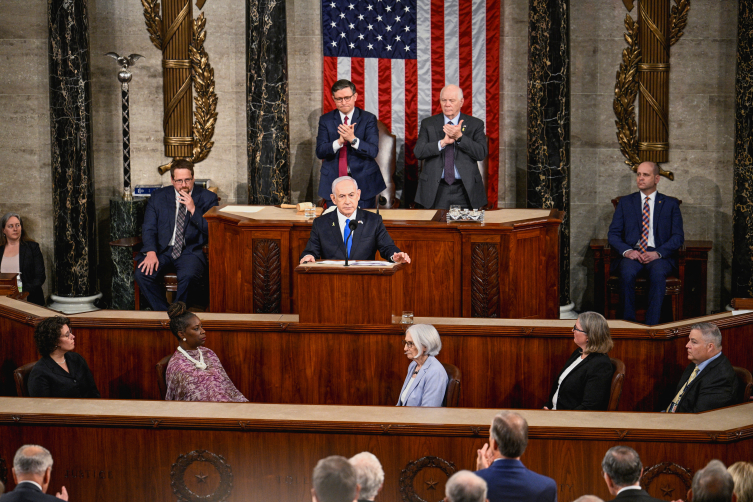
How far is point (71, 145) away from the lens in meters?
9.24

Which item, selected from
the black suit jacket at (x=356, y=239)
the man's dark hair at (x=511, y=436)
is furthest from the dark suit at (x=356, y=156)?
the man's dark hair at (x=511, y=436)

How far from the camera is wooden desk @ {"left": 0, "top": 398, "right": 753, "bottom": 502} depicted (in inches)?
170

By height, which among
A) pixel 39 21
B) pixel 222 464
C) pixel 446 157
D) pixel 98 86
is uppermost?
pixel 39 21

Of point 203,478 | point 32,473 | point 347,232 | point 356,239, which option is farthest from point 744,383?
point 32,473

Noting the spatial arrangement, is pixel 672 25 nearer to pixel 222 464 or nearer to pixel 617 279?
pixel 617 279

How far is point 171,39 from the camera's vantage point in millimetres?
9812

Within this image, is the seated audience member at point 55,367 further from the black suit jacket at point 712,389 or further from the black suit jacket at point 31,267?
the black suit jacket at point 31,267

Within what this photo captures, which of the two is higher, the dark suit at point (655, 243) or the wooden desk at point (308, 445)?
the dark suit at point (655, 243)

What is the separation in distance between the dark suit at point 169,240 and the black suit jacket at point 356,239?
6.01ft

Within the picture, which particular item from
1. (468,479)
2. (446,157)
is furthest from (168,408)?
(446,157)

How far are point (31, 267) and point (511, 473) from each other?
649 cm

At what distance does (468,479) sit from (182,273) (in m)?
5.43

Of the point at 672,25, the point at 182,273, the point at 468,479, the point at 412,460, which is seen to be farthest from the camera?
the point at 672,25

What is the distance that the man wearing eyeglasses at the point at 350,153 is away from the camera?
8.45 meters
